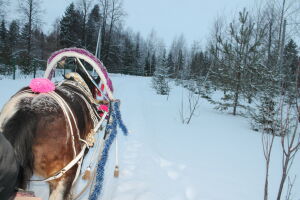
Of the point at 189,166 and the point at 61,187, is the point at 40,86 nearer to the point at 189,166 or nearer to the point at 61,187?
the point at 61,187

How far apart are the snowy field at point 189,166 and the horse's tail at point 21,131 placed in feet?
4.24

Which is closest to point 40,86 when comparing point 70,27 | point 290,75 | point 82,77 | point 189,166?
point 82,77

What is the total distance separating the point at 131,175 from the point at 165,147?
1702mm

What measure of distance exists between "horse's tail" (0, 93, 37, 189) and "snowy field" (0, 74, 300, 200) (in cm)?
129

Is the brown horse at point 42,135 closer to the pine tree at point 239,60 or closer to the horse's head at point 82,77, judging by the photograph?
the horse's head at point 82,77

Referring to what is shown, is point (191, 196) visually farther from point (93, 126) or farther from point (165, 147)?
point (165, 147)

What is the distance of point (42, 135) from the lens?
5.43 ft

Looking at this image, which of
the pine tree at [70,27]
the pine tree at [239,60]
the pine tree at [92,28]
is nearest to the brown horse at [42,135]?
the pine tree at [239,60]

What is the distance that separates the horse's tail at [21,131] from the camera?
1.49 m

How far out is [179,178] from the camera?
3496 millimetres

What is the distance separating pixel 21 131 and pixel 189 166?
10.3ft

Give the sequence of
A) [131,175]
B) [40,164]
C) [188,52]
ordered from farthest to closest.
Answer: [188,52] < [131,175] < [40,164]

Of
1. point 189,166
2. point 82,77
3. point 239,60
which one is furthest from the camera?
point 239,60

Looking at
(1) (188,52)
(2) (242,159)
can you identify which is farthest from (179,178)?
(1) (188,52)
